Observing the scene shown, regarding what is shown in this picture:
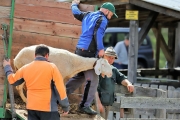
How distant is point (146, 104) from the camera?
7527mm

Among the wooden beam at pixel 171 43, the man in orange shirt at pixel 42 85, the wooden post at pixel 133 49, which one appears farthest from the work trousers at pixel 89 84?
the wooden beam at pixel 171 43

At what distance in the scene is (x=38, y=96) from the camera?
615 centimetres

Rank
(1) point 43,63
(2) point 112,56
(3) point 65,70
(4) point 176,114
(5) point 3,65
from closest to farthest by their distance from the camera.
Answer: (1) point 43,63
(5) point 3,65
(3) point 65,70
(2) point 112,56
(4) point 176,114

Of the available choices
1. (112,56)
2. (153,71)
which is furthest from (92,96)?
(153,71)

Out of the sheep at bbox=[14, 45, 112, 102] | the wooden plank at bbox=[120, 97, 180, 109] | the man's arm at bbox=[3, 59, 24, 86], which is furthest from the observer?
the wooden plank at bbox=[120, 97, 180, 109]

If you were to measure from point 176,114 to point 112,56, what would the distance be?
202 centimetres

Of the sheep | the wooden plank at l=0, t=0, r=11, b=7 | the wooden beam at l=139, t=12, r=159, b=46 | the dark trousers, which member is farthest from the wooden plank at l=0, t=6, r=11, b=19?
the wooden beam at l=139, t=12, r=159, b=46

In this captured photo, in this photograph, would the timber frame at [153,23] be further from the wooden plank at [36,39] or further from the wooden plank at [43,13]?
the wooden plank at [36,39]

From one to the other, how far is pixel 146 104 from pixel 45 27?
203 cm

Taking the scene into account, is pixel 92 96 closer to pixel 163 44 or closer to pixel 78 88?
pixel 78 88

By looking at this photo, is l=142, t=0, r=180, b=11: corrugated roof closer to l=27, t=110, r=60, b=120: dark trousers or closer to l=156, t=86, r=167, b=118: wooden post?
l=156, t=86, r=167, b=118: wooden post

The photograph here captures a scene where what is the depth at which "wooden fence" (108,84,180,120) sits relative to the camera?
24.6 ft

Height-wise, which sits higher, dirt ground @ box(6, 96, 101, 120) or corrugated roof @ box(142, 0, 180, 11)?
corrugated roof @ box(142, 0, 180, 11)

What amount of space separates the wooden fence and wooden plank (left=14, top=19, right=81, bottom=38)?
4.47 ft
